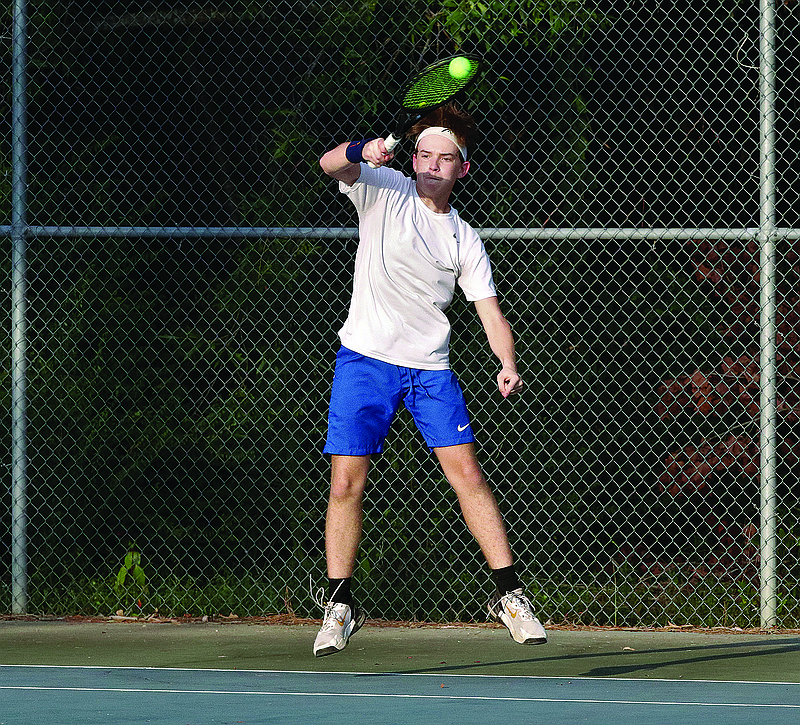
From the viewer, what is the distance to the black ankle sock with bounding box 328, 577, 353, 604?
465cm

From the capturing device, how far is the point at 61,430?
646 centimetres

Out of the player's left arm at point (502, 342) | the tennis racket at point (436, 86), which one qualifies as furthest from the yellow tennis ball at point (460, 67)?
the player's left arm at point (502, 342)

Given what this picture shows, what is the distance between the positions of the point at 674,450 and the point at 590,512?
1.83 ft

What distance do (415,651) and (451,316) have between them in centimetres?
171

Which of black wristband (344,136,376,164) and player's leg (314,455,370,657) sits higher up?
black wristband (344,136,376,164)

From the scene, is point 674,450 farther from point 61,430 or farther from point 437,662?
point 61,430

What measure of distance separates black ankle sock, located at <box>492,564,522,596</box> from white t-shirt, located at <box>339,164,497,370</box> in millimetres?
715

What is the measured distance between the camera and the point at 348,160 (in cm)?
441

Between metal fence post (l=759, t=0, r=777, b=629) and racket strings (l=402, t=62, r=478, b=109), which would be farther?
metal fence post (l=759, t=0, r=777, b=629)

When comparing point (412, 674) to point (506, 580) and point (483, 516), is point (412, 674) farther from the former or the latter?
point (483, 516)

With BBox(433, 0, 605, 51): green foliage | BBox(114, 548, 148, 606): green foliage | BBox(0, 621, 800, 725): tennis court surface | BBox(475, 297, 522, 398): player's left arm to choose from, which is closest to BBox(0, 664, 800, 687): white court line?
BBox(0, 621, 800, 725): tennis court surface

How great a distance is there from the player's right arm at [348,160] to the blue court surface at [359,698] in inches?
65.3

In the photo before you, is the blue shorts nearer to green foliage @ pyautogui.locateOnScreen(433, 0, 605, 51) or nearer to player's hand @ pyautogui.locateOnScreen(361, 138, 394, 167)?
player's hand @ pyautogui.locateOnScreen(361, 138, 394, 167)

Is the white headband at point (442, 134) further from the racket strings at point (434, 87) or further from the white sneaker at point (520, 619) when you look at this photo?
the white sneaker at point (520, 619)
